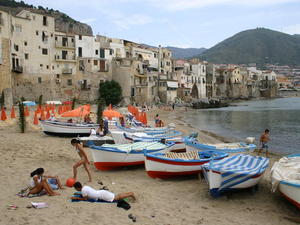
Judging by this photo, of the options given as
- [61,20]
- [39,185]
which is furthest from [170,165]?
[61,20]

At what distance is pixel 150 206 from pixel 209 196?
2448mm

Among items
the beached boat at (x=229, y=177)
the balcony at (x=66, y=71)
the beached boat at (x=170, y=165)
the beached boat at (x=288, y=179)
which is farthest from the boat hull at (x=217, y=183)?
the balcony at (x=66, y=71)

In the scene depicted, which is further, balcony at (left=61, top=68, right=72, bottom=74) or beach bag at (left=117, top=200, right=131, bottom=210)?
balcony at (left=61, top=68, right=72, bottom=74)

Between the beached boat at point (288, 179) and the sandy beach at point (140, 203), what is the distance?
21.8 inches

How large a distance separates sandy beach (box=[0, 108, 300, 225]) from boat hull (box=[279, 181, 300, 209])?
0.47 m

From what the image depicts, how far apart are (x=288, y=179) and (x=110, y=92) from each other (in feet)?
162

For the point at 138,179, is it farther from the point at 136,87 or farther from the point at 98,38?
the point at 98,38

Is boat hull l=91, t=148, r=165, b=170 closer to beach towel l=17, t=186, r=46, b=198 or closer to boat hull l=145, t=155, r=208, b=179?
boat hull l=145, t=155, r=208, b=179

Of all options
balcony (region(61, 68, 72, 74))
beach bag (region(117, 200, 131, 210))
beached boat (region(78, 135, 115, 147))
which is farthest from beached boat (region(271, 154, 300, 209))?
balcony (region(61, 68, 72, 74))

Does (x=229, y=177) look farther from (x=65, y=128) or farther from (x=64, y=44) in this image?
(x=64, y=44)

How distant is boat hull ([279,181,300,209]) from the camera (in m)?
Result: 8.71

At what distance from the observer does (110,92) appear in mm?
56906

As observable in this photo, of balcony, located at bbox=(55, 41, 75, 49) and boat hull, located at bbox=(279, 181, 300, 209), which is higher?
balcony, located at bbox=(55, 41, 75, 49)

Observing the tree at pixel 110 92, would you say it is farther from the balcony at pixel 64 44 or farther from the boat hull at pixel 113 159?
the boat hull at pixel 113 159
